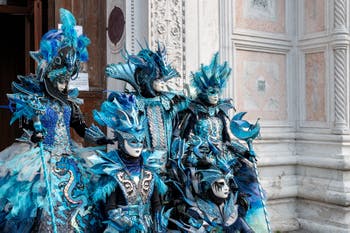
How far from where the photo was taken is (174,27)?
17.5 ft

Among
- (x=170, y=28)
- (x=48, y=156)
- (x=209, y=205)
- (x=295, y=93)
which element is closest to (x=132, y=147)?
(x=48, y=156)

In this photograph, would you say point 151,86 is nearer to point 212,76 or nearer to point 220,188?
point 212,76

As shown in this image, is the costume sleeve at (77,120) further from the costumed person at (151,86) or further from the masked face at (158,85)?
the masked face at (158,85)

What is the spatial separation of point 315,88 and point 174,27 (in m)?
2.23

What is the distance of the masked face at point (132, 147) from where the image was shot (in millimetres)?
3484

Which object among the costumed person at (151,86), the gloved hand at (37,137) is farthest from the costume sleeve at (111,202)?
the costumed person at (151,86)

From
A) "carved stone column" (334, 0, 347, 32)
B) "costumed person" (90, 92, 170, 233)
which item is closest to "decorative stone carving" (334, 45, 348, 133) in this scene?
"carved stone column" (334, 0, 347, 32)

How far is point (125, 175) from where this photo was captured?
11.5 ft

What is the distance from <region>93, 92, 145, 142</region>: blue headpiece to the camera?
348 cm

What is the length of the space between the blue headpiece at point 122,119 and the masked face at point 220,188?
2.43 ft

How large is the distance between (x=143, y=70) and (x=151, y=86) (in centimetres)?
15

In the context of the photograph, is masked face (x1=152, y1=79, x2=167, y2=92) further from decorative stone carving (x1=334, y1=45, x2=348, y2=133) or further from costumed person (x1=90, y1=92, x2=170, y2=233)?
decorative stone carving (x1=334, y1=45, x2=348, y2=133)

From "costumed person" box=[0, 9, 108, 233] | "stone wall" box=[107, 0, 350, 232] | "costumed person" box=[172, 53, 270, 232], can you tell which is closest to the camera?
"costumed person" box=[0, 9, 108, 233]

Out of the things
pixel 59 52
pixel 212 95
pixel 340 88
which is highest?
pixel 59 52
